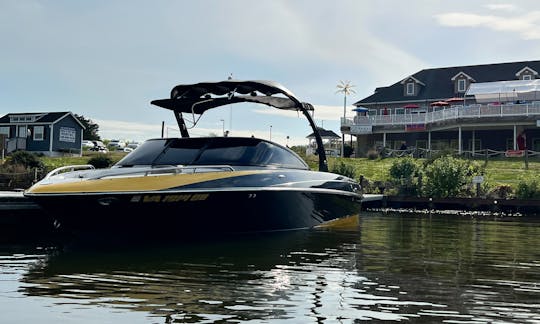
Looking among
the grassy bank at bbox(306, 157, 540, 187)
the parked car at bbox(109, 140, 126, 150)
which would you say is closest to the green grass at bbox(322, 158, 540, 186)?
the grassy bank at bbox(306, 157, 540, 187)

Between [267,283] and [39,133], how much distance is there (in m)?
52.2

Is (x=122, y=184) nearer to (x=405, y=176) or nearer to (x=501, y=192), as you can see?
(x=501, y=192)

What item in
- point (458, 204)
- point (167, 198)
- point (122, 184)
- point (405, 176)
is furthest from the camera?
point (405, 176)

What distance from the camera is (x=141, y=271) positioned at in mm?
6832

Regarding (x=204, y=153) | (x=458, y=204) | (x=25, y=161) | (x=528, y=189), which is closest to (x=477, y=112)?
(x=528, y=189)

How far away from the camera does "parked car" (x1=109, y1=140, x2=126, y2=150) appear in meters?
71.4

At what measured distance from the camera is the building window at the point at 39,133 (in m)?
53.6

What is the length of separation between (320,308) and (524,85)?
46.3m

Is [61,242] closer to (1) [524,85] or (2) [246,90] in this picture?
(2) [246,90]

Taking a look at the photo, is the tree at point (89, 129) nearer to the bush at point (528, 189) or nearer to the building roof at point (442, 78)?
the building roof at point (442, 78)

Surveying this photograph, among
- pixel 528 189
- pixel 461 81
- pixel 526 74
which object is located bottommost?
pixel 528 189

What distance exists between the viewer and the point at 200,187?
9.02 m

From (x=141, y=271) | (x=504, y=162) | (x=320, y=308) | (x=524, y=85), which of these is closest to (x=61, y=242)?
(x=141, y=271)

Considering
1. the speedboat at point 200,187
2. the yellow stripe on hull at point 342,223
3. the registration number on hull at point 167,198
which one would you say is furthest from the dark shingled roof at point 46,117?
the registration number on hull at point 167,198
